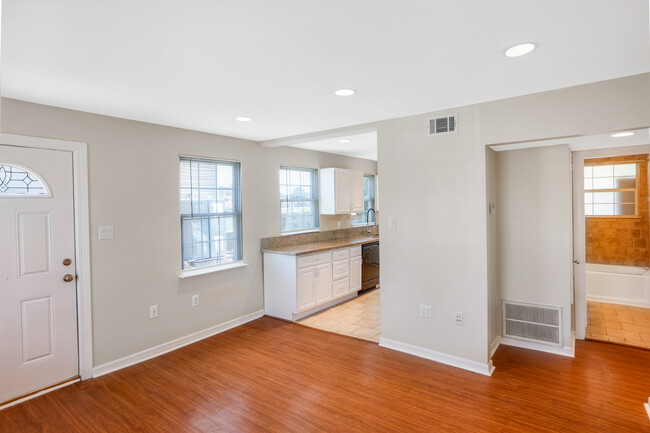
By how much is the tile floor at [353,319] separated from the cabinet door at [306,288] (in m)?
0.20

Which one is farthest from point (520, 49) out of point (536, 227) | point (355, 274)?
point (355, 274)

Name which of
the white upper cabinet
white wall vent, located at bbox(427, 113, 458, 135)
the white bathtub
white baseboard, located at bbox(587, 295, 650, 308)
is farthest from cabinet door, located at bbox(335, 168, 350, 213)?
white baseboard, located at bbox(587, 295, 650, 308)

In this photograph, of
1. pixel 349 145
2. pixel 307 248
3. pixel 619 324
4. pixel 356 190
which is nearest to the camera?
pixel 619 324

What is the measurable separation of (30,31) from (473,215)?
313cm

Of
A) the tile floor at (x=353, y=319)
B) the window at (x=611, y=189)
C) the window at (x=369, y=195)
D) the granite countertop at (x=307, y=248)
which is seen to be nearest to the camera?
the tile floor at (x=353, y=319)

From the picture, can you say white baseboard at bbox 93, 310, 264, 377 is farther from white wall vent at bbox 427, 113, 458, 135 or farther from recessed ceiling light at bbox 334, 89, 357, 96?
white wall vent at bbox 427, 113, 458, 135

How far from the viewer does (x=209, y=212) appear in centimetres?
415

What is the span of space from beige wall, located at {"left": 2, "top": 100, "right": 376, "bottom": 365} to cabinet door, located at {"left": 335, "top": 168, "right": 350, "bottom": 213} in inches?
69.2

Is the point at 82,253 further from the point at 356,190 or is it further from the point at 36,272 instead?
the point at 356,190

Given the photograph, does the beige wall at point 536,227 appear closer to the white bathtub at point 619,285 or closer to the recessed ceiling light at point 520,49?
the recessed ceiling light at point 520,49

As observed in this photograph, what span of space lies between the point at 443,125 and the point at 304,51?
171 centimetres

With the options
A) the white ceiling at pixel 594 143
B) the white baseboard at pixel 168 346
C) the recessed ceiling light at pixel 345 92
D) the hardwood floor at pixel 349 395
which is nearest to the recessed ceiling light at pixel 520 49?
the recessed ceiling light at pixel 345 92

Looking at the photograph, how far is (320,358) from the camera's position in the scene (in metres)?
3.42

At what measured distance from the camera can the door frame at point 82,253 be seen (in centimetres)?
301
